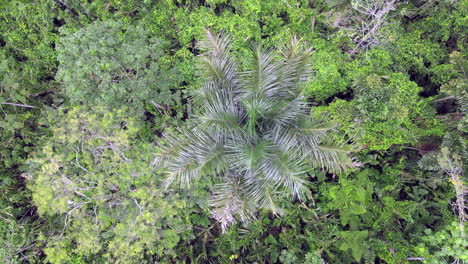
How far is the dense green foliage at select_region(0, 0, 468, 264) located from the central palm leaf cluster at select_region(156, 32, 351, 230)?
0.10 feet

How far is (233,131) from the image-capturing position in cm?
392

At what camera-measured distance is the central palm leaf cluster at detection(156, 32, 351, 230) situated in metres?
3.71

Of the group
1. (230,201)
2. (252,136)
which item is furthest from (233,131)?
(230,201)

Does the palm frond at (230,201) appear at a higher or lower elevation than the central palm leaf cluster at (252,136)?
lower

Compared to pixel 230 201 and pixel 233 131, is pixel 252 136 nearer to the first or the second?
pixel 233 131

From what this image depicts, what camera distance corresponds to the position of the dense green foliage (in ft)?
13.1

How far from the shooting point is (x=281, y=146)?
387cm

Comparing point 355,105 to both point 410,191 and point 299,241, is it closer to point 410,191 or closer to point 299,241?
point 410,191

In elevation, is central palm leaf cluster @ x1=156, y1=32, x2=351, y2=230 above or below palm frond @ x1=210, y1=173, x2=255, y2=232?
above

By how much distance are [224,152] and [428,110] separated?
3.67 metres

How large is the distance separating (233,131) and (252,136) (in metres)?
0.29

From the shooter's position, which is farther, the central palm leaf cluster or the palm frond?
the palm frond

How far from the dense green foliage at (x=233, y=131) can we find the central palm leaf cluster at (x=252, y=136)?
3 centimetres

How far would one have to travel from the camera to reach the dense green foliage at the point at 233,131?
4.00 meters
